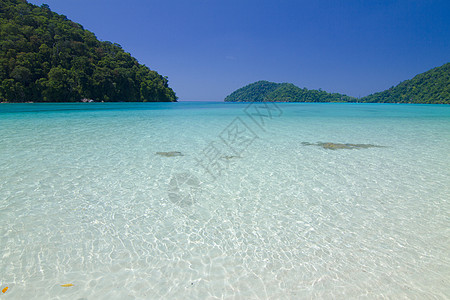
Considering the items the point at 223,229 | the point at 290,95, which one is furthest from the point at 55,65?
the point at 290,95

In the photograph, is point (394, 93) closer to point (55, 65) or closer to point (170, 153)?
point (55, 65)

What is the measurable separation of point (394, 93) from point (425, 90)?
25745 millimetres

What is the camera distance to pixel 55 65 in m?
56.6

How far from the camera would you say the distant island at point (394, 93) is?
3957 inches

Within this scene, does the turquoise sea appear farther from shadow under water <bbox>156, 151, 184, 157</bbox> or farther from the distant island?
the distant island

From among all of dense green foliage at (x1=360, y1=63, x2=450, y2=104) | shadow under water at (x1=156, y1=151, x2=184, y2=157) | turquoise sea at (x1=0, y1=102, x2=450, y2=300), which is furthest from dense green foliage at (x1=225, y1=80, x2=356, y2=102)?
turquoise sea at (x1=0, y1=102, x2=450, y2=300)

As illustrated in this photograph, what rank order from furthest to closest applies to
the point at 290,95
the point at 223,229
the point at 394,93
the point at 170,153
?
the point at 290,95 < the point at 394,93 < the point at 170,153 < the point at 223,229

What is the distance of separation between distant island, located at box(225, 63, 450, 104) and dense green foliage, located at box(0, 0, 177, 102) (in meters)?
106

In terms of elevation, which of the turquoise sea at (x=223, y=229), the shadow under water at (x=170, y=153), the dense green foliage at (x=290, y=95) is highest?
the dense green foliage at (x=290, y=95)

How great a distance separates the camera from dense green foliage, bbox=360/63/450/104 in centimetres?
9756

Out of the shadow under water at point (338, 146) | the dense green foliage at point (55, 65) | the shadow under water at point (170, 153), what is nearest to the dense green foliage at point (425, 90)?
the dense green foliage at point (55, 65)

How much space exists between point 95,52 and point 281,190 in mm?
86078

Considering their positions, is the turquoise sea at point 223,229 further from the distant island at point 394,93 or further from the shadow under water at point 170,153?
the distant island at point 394,93

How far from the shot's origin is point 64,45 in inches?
2438
